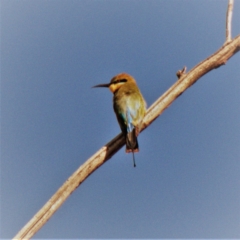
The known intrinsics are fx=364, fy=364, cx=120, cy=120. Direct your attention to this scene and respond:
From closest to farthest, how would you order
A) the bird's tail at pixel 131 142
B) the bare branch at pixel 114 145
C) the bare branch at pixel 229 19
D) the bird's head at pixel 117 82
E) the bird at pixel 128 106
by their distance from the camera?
1. the bare branch at pixel 114 145
2. the bare branch at pixel 229 19
3. the bird's tail at pixel 131 142
4. the bird at pixel 128 106
5. the bird's head at pixel 117 82

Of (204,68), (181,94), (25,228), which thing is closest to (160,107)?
(181,94)

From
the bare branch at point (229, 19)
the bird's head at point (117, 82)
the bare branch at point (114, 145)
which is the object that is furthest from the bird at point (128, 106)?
the bare branch at point (229, 19)

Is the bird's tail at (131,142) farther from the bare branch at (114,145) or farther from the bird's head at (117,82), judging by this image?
the bird's head at (117,82)

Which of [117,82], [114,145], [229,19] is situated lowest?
[114,145]

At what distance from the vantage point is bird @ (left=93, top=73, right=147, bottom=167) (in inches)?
114

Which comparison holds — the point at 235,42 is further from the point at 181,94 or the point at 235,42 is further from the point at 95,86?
the point at 95,86

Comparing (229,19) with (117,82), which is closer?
(229,19)

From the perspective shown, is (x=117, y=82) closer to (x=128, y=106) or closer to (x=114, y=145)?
(x=128, y=106)

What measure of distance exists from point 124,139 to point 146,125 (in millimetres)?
245

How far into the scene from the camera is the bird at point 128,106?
2.89m

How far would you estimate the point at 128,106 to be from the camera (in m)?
3.25

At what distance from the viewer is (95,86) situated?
380 cm

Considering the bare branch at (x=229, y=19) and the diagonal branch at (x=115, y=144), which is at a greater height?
the bare branch at (x=229, y=19)

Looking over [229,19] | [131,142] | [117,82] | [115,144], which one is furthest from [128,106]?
[229,19]
